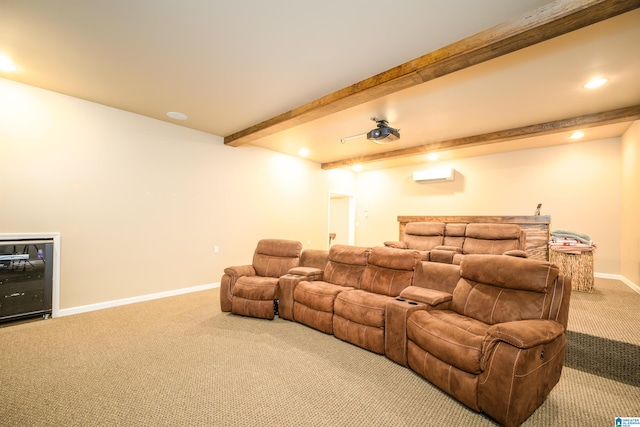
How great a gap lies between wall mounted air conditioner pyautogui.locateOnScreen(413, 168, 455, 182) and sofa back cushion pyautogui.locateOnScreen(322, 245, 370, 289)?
405 cm

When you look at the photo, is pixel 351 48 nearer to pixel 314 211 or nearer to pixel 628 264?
pixel 314 211

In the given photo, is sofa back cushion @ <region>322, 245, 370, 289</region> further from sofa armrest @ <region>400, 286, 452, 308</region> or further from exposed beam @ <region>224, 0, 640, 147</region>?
exposed beam @ <region>224, 0, 640, 147</region>

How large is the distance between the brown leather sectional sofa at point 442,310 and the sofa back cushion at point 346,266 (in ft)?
0.04

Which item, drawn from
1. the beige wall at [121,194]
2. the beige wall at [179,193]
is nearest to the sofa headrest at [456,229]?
the beige wall at [179,193]

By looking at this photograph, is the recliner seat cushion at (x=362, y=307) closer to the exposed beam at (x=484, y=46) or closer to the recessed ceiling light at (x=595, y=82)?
the exposed beam at (x=484, y=46)

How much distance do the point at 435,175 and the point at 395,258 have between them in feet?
14.0

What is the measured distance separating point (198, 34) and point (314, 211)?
16.5ft

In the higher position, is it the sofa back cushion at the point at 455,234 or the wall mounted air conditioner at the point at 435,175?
the wall mounted air conditioner at the point at 435,175

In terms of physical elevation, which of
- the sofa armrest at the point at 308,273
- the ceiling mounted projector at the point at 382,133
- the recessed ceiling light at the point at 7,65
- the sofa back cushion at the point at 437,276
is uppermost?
the recessed ceiling light at the point at 7,65

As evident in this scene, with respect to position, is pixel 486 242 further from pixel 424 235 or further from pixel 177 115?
pixel 177 115

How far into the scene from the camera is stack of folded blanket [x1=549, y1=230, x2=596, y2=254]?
3975 mm

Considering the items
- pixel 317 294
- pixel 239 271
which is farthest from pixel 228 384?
pixel 239 271

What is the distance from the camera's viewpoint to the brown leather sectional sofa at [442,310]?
159cm

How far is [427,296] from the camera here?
7.85 feet
